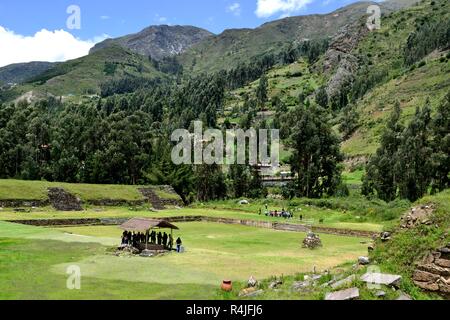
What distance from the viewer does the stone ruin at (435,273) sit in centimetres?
1862

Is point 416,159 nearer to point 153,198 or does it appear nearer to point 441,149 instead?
point 441,149

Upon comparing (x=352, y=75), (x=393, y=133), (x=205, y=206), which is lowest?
(x=205, y=206)

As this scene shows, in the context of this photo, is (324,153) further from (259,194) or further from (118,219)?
(118,219)

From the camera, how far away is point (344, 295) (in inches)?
681

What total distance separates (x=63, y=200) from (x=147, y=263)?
1583 inches

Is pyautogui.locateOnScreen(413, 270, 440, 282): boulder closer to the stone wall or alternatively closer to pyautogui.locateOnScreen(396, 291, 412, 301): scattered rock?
pyautogui.locateOnScreen(396, 291, 412, 301): scattered rock

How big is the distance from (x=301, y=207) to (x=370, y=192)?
41.6 feet

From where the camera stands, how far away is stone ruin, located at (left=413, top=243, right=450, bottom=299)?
18.6m

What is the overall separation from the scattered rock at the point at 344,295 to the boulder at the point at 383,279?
1206 mm

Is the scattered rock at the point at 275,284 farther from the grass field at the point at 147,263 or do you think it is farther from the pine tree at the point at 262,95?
the pine tree at the point at 262,95

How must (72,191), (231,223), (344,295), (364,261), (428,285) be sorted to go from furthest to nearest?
(72,191)
(231,223)
(364,261)
(428,285)
(344,295)

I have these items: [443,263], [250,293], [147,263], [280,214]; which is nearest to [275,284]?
[250,293]
